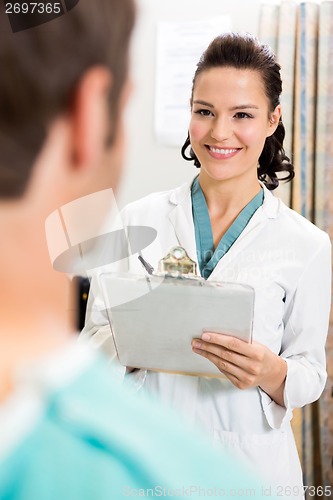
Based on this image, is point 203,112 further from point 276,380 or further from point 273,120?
point 276,380

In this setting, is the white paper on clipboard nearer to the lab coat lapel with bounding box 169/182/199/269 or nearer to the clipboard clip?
the clipboard clip

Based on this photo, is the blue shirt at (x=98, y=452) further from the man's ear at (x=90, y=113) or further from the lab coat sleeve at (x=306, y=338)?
the lab coat sleeve at (x=306, y=338)

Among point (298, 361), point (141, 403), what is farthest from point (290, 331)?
point (141, 403)

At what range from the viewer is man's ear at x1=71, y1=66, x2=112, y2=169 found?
212 millimetres

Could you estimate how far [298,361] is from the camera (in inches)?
28.6

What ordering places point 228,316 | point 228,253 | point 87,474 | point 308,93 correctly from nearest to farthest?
point 87,474 < point 228,316 < point 228,253 < point 308,93

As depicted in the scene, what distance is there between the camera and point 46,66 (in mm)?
204

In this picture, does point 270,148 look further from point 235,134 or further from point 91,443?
point 91,443

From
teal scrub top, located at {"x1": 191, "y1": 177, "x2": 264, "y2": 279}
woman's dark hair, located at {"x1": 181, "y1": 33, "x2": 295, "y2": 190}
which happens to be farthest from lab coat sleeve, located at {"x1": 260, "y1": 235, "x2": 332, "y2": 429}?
woman's dark hair, located at {"x1": 181, "y1": 33, "x2": 295, "y2": 190}

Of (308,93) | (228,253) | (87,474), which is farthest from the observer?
(308,93)

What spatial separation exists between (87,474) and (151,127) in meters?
1.14

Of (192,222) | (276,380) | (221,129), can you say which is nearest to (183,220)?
(192,222)

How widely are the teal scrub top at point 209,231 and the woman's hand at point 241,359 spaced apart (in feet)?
0.40

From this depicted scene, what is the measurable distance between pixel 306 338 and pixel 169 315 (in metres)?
0.19
